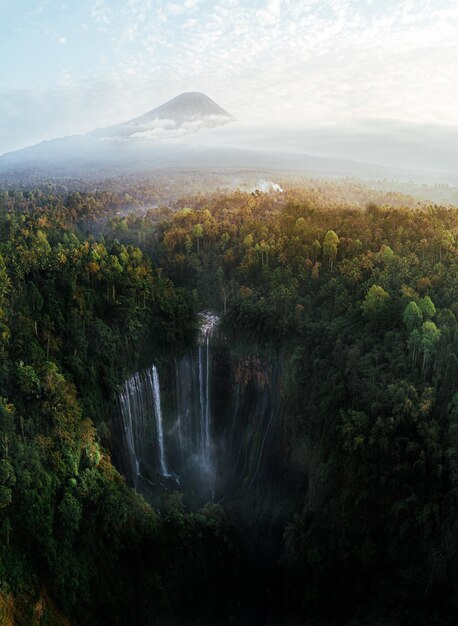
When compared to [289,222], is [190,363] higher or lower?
lower

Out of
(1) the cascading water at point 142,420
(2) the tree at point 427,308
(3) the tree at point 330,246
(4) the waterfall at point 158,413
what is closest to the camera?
(2) the tree at point 427,308

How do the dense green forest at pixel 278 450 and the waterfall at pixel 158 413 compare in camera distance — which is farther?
the waterfall at pixel 158 413

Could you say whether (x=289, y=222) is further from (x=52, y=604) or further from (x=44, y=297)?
(x=52, y=604)

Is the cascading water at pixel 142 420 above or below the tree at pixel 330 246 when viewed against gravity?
below

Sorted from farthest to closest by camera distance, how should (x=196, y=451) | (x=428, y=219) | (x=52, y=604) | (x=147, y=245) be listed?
(x=147, y=245) → (x=428, y=219) → (x=196, y=451) → (x=52, y=604)

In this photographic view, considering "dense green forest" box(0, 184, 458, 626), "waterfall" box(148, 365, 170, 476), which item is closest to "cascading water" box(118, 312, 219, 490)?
"waterfall" box(148, 365, 170, 476)

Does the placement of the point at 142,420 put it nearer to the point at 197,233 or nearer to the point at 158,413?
the point at 158,413

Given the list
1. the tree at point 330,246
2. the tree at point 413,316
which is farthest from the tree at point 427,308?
the tree at point 330,246

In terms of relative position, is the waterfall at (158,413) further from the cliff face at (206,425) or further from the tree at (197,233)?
the tree at (197,233)

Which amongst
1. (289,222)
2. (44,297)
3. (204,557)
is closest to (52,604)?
(204,557)
